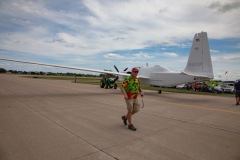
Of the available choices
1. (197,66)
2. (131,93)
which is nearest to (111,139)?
(131,93)

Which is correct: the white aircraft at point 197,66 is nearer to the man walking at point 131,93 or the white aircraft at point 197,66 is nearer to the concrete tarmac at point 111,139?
the concrete tarmac at point 111,139

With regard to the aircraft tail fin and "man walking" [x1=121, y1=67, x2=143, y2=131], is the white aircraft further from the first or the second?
"man walking" [x1=121, y1=67, x2=143, y2=131]

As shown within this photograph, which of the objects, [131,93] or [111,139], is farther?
[131,93]

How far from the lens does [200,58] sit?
1300 centimetres

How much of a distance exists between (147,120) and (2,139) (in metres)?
4.60

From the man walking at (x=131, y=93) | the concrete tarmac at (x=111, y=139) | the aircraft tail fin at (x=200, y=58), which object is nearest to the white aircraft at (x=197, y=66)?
the aircraft tail fin at (x=200, y=58)

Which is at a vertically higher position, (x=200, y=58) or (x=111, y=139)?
(x=200, y=58)

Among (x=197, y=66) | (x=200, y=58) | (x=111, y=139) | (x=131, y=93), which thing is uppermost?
(x=200, y=58)

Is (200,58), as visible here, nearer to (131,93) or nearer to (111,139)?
(131,93)

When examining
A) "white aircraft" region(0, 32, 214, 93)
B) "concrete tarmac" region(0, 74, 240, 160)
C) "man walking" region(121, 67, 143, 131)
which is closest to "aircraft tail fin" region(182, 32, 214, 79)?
"white aircraft" region(0, 32, 214, 93)

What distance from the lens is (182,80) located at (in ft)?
45.8

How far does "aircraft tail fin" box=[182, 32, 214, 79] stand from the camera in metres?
12.7

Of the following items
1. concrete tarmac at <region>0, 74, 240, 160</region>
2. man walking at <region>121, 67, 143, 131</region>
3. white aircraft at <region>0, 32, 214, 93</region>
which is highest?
white aircraft at <region>0, 32, 214, 93</region>

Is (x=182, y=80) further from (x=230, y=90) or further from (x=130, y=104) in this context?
(x=230, y=90)
